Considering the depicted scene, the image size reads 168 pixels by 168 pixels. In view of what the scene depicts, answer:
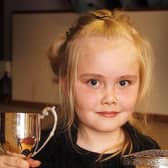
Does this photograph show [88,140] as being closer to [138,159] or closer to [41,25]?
[138,159]

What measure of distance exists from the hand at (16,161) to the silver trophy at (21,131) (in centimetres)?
2

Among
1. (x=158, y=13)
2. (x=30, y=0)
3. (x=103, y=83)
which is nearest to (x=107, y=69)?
(x=103, y=83)

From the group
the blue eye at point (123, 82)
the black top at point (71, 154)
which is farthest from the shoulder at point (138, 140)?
the blue eye at point (123, 82)

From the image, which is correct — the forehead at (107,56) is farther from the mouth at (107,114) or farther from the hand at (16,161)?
the hand at (16,161)

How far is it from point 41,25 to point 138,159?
1.20 meters

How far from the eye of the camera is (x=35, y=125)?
69cm

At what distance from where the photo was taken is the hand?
655 millimetres

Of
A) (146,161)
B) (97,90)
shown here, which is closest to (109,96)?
(97,90)

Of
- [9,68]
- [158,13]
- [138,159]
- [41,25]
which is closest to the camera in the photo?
[138,159]

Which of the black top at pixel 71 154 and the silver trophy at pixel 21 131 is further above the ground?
the silver trophy at pixel 21 131

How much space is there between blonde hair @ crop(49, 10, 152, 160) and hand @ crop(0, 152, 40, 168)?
128mm

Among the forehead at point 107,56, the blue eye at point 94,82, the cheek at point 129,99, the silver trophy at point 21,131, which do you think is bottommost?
the silver trophy at point 21,131

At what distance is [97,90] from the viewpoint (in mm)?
704

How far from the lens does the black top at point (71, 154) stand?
0.76 m
